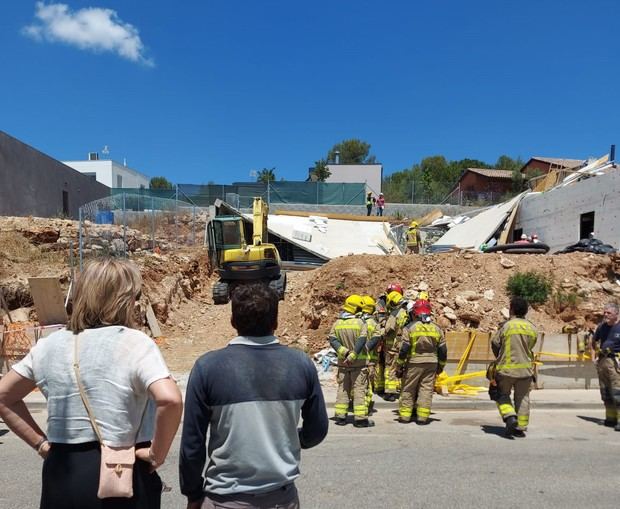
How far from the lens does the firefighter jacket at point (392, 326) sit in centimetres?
743

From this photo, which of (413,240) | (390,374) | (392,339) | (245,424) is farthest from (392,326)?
(413,240)

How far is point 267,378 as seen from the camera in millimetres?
2115

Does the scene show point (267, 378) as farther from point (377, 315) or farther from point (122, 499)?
point (377, 315)

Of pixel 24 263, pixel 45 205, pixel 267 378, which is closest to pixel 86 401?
pixel 267 378

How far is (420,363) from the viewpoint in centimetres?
642

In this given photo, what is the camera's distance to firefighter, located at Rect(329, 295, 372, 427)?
6.19 m

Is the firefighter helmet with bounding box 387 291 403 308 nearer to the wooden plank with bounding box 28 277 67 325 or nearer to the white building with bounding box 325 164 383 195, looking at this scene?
the wooden plank with bounding box 28 277 67 325

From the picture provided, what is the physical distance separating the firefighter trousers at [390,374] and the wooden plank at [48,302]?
7649 millimetres

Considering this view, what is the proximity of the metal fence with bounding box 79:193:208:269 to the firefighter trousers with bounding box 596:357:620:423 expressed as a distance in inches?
483

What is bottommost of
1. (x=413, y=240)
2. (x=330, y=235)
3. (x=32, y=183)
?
(x=413, y=240)

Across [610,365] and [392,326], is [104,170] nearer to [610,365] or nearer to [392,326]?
[392,326]

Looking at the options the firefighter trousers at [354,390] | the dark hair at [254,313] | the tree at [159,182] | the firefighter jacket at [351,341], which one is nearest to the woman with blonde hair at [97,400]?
the dark hair at [254,313]

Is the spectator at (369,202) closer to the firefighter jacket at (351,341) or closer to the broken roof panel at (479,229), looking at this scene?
the broken roof panel at (479,229)

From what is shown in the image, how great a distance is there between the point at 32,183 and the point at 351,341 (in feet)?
71.5
